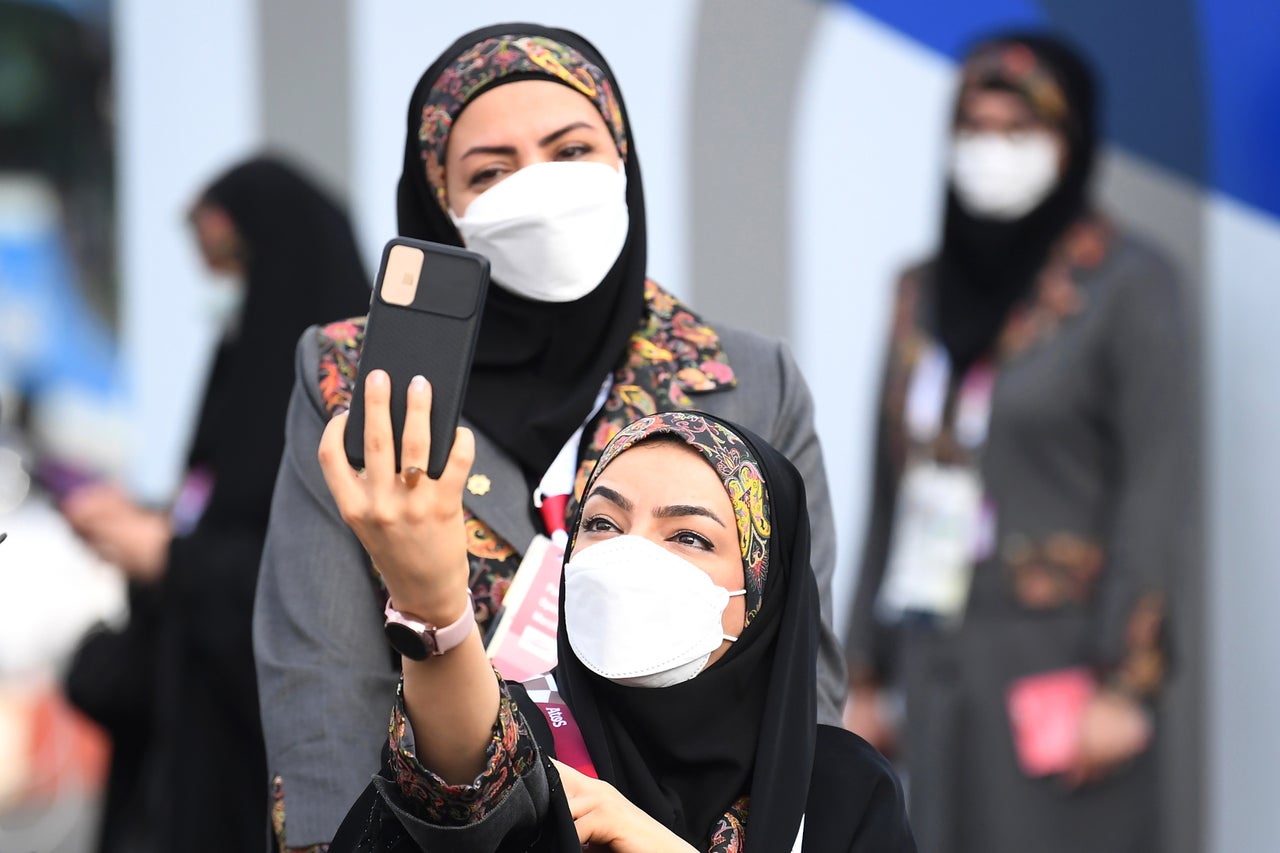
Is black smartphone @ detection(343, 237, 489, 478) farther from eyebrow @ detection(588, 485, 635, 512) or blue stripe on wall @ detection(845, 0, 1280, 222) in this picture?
blue stripe on wall @ detection(845, 0, 1280, 222)

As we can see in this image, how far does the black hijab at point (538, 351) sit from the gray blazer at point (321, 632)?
4 centimetres

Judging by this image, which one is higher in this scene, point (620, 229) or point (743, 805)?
point (620, 229)

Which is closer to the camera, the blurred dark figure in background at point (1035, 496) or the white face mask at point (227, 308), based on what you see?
the blurred dark figure in background at point (1035, 496)

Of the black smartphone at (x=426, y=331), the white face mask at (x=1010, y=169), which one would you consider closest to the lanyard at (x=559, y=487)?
the black smartphone at (x=426, y=331)

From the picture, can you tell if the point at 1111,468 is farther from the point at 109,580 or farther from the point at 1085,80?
the point at 109,580

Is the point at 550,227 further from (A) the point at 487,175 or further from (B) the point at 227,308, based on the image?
(B) the point at 227,308

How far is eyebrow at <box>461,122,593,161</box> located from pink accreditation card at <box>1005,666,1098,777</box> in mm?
2174

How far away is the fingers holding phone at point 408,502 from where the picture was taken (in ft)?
5.58

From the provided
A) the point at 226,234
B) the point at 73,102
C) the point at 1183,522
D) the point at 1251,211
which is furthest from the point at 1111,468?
the point at 73,102

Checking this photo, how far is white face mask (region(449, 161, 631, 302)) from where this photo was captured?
2.54m

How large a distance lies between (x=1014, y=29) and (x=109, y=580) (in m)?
3.26

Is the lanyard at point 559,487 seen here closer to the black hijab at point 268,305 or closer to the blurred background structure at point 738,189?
the black hijab at point 268,305

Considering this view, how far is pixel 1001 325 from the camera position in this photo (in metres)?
4.45

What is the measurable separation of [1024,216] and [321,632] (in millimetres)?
2561
